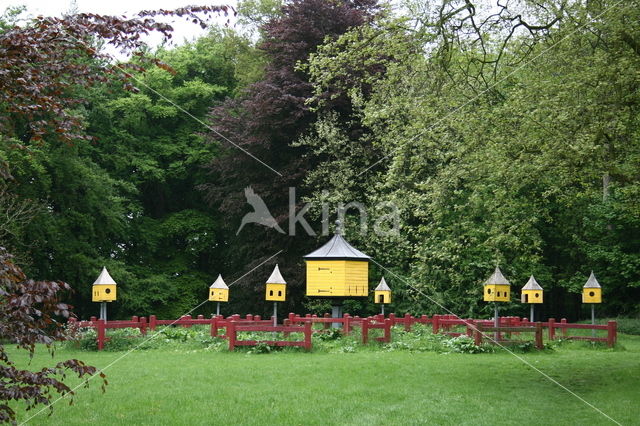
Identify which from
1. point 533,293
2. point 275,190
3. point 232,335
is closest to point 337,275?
point 232,335

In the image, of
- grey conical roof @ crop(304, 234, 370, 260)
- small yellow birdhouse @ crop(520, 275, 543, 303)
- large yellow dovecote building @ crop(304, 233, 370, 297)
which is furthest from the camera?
small yellow birdhouse @ crop(520, 275, 543, 303)

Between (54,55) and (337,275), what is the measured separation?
7.68m

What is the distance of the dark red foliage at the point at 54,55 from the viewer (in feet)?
17.6

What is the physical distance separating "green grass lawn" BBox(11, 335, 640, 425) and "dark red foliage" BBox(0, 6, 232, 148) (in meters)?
4.31

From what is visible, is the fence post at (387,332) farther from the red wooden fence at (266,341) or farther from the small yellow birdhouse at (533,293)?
the small yellow birdhouse at (533,293)

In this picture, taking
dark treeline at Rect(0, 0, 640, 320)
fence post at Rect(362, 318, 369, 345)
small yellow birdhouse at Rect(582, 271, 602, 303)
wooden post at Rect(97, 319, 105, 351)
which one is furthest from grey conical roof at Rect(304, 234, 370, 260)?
small yellow birdhouse at Rect(582, 271, 602, 303)

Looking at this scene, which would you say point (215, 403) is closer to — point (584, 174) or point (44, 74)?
point (44, 74)

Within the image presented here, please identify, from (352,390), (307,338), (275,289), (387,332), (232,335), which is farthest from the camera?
(275,289)

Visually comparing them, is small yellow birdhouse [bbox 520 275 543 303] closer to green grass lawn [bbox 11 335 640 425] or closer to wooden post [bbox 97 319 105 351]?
green grass lawn [bbox 11 335 640 425]

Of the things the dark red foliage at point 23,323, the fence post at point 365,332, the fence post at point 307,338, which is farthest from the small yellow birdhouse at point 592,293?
the dark red foliage at point 23,323

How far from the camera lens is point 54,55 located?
19.5 ft

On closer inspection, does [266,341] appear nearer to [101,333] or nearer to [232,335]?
[232,335]

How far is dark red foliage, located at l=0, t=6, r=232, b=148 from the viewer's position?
5359mm

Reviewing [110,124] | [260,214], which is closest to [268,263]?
[260,214]
